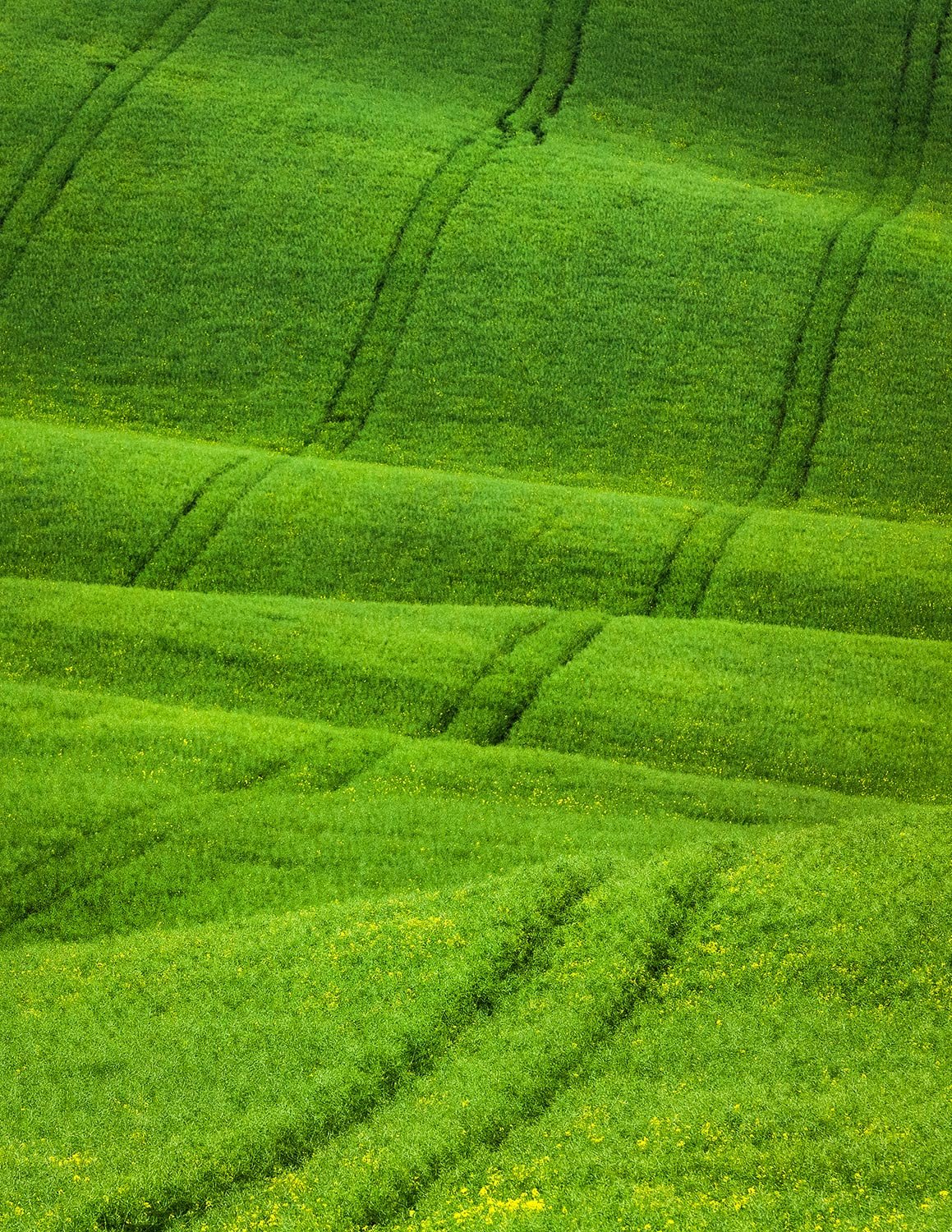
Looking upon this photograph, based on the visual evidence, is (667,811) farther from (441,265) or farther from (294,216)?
(294,216)

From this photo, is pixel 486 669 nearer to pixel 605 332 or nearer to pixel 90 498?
pixel 90 498

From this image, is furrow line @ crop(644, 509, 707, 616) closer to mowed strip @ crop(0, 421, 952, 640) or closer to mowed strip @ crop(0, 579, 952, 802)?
mowed strip @ crop(0, 421, 952, 640)

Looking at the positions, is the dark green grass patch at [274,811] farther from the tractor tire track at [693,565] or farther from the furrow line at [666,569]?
the tractor tire track at [693,565]

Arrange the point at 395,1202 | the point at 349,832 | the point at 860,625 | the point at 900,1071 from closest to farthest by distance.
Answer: the point at 395,1202 → the point at 900,1071 → the point at 349,832 → the point at 860,625

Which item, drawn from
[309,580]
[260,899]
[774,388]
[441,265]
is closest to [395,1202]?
[260,899]

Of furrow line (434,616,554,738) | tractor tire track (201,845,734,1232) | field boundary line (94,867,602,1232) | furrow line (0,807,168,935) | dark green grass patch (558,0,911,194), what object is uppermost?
dark green grass patch (558,0,911,194)

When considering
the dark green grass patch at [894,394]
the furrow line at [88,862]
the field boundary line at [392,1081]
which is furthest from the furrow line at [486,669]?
the dark green grass patch at [894,394]

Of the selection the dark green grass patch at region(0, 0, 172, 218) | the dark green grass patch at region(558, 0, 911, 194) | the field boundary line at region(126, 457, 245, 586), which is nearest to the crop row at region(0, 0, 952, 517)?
the dark green grass patch at region(558, 0, 911, 194)
